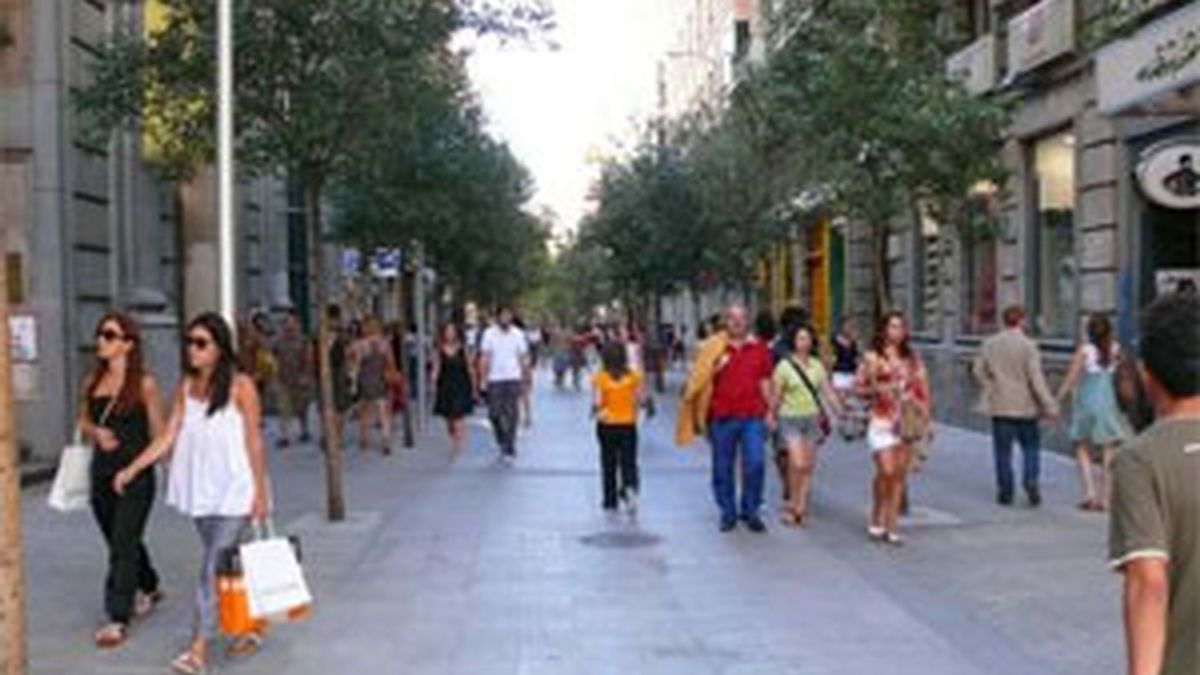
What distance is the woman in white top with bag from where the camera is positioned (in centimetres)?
843

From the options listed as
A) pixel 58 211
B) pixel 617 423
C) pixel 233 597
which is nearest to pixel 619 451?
pixel 617 423

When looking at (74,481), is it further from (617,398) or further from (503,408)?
(503,408)

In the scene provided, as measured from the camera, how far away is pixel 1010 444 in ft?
49.9

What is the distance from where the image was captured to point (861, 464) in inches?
770

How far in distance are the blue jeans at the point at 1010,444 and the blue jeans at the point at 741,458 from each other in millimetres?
2449

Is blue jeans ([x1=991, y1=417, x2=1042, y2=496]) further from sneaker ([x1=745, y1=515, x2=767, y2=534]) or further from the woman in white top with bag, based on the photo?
the woman in white top with bag

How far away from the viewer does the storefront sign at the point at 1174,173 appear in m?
17.0

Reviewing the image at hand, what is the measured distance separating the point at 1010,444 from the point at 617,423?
135 inches

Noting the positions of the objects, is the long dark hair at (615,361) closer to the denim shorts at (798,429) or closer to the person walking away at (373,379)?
the denim shorts at (798,429)

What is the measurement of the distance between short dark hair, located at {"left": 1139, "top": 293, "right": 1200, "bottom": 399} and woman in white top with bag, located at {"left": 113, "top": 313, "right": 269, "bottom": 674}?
5593 mm

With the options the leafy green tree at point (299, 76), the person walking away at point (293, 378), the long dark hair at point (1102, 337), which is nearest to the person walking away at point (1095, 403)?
the long dark hair at point (1102, 337)

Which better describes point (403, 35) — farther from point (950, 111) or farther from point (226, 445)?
point (226, 445)

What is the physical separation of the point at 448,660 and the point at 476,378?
15.7m

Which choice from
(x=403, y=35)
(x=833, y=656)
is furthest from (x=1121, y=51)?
(x=833, y=656)
